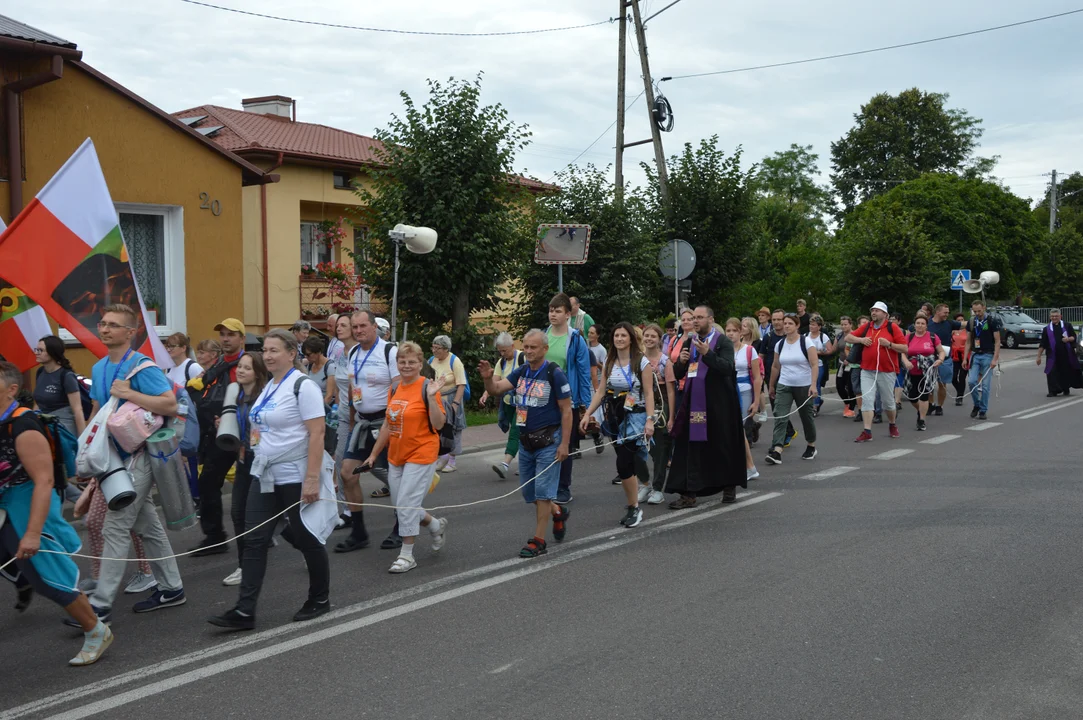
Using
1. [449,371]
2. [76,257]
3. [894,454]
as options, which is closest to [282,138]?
[449,371]

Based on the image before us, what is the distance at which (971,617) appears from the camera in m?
5.62

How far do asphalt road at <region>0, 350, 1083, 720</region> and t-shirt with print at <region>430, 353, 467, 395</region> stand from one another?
1.13m

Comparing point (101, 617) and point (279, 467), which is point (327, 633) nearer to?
point (279, 467)

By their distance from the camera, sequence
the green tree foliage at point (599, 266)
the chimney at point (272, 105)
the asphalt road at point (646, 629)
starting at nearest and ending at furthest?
the asphalt road at point (646, 629) < the green tree foliage at point (599, 266) < the chimney at point (272, 105)

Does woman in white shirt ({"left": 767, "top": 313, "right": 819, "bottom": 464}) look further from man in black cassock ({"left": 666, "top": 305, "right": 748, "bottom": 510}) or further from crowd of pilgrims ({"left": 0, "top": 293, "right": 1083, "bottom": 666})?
man in black cassock ({"left": 666, "top": 305, "right": 748, "bottom": 510})

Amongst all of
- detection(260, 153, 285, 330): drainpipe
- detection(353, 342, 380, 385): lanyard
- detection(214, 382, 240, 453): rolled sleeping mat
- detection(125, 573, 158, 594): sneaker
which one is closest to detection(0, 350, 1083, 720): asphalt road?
detection(125, 573, 158, 594): sneaker

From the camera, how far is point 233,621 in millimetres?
5461

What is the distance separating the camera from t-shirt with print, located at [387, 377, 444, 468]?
669 centimetres

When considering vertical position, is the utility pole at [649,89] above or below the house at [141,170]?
above

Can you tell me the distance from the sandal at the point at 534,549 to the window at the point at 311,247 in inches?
720

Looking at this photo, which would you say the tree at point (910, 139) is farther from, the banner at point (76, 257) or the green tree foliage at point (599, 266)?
the banner at point (76, 257)

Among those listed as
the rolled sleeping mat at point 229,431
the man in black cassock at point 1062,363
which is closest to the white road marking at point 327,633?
the rolled sleeping mat at point 229,431

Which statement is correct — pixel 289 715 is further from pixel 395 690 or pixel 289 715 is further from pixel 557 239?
pixel 557 239

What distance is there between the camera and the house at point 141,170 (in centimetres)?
1308
